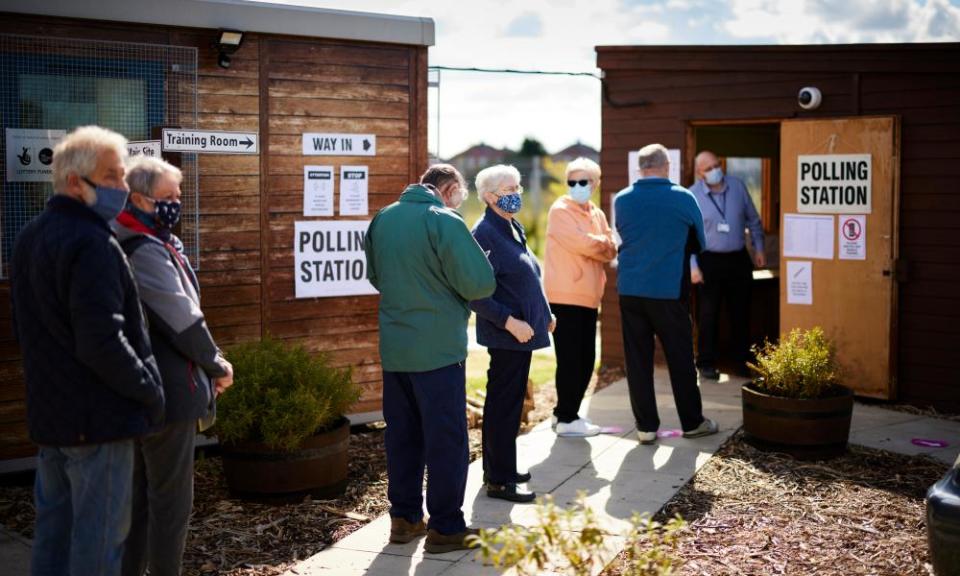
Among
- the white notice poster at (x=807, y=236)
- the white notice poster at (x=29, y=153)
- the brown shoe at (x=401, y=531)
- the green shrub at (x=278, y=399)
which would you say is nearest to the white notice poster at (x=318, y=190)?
the green shrub at (x=278, y=399)

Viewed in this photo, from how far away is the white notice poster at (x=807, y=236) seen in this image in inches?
354

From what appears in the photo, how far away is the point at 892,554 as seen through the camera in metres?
5.21

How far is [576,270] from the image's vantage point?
281 inches

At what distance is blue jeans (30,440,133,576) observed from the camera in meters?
3.74

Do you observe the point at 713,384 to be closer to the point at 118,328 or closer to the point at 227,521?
the point at 227,521

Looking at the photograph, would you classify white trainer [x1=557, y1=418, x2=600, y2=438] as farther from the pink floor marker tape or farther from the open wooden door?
the open wooden door

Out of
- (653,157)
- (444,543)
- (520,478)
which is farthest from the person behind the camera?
(653,157)

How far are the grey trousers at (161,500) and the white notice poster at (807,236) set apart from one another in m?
6.34

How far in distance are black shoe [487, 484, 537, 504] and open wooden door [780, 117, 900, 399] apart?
398 centimetres

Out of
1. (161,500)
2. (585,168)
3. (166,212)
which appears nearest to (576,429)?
(585,168)

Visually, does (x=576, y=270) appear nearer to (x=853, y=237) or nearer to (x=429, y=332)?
(x=429, y=332)

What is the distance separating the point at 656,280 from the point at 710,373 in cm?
290

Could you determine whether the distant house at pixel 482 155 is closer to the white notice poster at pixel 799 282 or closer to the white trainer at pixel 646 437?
the white notice poster at pixel 799 282

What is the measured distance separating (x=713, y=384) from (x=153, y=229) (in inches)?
256
